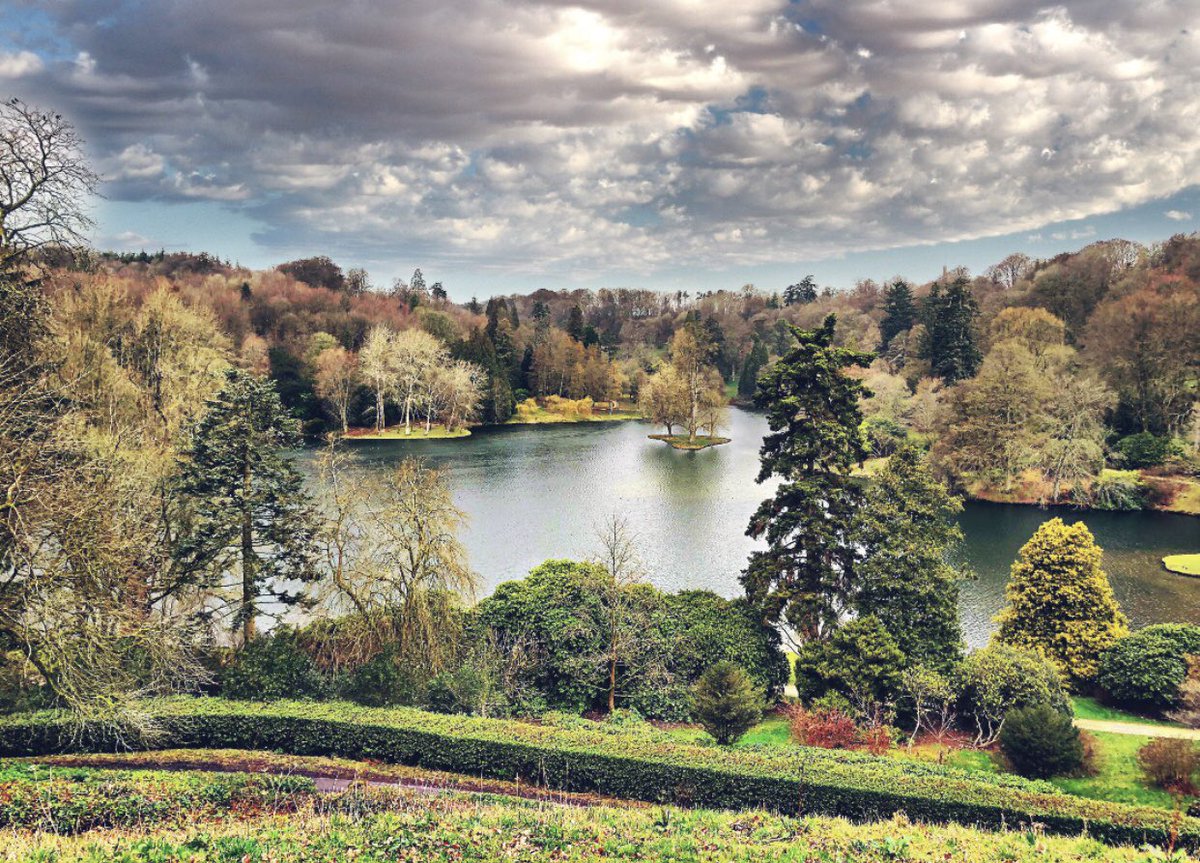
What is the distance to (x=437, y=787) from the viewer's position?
1459 centimetres

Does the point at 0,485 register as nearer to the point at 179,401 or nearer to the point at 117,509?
the point at 117,509

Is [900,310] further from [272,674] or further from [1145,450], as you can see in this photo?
[272,674]

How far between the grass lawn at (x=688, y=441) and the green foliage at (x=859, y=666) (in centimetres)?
4463

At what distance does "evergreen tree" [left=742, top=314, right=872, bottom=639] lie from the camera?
22047mm

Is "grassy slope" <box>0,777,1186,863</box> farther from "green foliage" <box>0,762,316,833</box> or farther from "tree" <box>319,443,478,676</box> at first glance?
"tree" <box>319,443,478,676</box>

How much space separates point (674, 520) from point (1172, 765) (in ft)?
79.6

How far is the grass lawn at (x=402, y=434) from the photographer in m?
67.1

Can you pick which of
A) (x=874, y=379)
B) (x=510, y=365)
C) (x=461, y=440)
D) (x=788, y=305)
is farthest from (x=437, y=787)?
(x=788, y=305)

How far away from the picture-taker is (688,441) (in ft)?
219

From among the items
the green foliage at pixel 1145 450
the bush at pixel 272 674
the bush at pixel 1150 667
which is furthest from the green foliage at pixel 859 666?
the green foliage at pixel 1145 450

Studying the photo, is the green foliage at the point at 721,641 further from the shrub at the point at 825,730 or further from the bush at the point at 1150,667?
the bush at the point at 1150,667

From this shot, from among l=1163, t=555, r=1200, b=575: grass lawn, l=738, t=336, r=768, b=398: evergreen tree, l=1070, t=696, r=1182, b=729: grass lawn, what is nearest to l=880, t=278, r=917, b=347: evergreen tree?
l=738, t=336, r=768, b=398: evergreen tree

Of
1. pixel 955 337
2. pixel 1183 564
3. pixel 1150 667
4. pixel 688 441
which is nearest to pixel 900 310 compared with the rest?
pixel 955 337

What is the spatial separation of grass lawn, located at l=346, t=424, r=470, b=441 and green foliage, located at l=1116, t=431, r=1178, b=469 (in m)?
51.0
